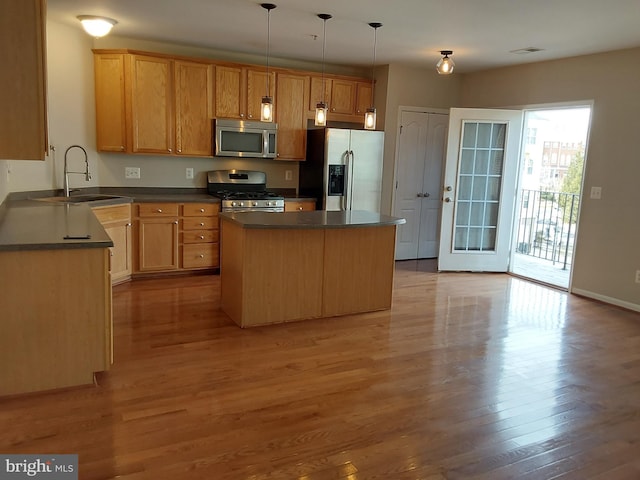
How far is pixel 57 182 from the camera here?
5.01 meters

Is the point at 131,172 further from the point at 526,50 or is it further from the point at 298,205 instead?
the point at 526,50

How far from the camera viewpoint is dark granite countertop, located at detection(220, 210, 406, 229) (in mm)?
3873

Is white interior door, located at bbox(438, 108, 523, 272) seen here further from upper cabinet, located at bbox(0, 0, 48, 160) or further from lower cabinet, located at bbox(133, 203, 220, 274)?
upper cabinet, located at bbox(0, 0, 48, 160)

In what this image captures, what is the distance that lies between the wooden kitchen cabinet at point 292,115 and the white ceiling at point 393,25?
365 mm

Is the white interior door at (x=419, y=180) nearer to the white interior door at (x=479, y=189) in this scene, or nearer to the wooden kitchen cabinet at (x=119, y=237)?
the white interior door at (x=479, y=189)

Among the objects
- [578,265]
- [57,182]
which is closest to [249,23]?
[57,182]

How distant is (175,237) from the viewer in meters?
5.42

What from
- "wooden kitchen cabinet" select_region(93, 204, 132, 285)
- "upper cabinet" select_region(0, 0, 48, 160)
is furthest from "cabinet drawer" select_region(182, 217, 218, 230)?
"upper cabinet" select_region(0, 0, 48, 160)

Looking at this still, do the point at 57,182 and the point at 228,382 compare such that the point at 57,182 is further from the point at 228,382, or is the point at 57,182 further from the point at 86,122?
the point at 228,382

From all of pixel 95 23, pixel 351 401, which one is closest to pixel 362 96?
pixel 95 23

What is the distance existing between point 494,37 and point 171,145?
346cm

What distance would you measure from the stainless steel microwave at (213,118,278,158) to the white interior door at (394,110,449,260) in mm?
1702

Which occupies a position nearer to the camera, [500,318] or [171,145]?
[500,318]

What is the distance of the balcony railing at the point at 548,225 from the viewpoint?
7.31 metres
